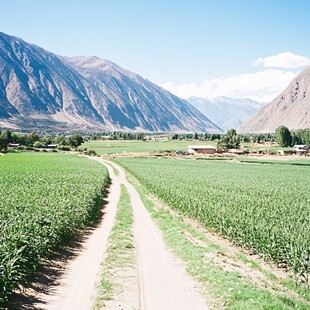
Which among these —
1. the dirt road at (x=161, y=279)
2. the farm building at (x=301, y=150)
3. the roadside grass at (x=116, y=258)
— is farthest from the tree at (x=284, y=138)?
the dirt road at (x=161, y=279)

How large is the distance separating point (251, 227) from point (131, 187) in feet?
112

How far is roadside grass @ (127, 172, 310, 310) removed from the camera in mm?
12891

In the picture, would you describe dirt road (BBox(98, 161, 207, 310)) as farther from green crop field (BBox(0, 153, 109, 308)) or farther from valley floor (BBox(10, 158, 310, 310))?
green crop field (BBox(0, 153, 109, 308))

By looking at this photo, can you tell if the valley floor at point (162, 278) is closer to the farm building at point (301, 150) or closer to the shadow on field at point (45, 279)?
the shadow on field at point (45, 279)

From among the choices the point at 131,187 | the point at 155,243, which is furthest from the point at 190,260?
the point at 131,187

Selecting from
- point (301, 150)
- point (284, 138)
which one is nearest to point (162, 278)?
point (301, 150)

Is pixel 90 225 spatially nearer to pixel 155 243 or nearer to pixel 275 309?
pixel 155 243

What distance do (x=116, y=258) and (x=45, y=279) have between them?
4256 mm

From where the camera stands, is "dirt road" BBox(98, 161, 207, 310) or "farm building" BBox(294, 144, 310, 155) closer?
"dirt road" BBox(98, 161, 207, 310)

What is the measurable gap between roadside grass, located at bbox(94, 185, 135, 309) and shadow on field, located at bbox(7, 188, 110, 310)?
1.90 meters


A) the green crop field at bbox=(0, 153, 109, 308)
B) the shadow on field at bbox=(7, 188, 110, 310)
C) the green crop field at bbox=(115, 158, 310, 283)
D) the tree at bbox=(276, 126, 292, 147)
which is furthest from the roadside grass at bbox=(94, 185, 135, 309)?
the tree at bbox=(276, 126, 292, 147)

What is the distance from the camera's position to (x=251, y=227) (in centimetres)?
2095

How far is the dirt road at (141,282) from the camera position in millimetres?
13148

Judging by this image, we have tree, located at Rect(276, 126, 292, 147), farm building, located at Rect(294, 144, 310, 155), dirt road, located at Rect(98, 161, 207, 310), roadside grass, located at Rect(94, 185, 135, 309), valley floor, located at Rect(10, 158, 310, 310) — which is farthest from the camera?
tree, located at Rect(276, 126, 292, 147)
